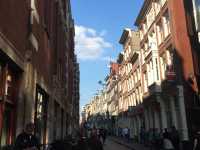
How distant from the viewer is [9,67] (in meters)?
9.55

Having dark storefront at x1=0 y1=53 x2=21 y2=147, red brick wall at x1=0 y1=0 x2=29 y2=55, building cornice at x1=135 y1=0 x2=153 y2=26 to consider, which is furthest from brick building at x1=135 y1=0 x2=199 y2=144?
dark storefront at x1=0 y1=53 x2=21 y2=147

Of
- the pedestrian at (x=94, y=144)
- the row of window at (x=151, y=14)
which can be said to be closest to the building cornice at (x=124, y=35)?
the row of window at (x=151, y=14)

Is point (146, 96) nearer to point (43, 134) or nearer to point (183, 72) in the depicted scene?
point (183, 72)

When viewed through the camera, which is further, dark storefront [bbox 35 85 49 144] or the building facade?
the building facade

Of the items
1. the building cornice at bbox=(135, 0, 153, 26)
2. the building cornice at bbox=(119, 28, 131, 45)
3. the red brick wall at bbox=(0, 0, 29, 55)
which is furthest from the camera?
the building cornice at bbox=(119, 28, 131, 45)

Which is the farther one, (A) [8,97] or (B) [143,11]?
(B) [143,11]

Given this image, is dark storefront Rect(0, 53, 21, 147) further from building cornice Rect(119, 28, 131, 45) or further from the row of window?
building cornice Rect(119, 28, 131, 45)

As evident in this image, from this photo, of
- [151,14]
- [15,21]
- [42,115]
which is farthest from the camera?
[151,14]

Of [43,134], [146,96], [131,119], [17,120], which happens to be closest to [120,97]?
[131,119]

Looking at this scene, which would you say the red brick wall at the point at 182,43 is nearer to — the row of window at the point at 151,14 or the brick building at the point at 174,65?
the brick building at the point at 174,65

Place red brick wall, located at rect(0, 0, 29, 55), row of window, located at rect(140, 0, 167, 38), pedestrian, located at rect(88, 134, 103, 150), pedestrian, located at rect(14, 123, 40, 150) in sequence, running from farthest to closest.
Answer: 1. row of window, located at rect(140, 0, 167, 38)
2. pedestrian, located at rect(88, 134, 103, 150)
3. red brick wall, located at rect(0, 0, 29, 55)
4. pedestrian, located at rect(14, 123, 40, 150)

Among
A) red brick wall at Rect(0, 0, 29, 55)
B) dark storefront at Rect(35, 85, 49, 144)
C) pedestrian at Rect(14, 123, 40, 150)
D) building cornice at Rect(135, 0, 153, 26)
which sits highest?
building cornice at Rect(135, 0, 153, 26)

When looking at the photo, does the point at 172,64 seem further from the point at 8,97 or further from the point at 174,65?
the point at 8,97

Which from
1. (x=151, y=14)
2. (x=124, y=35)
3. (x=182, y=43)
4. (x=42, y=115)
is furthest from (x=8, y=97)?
(x=124, y=35)
